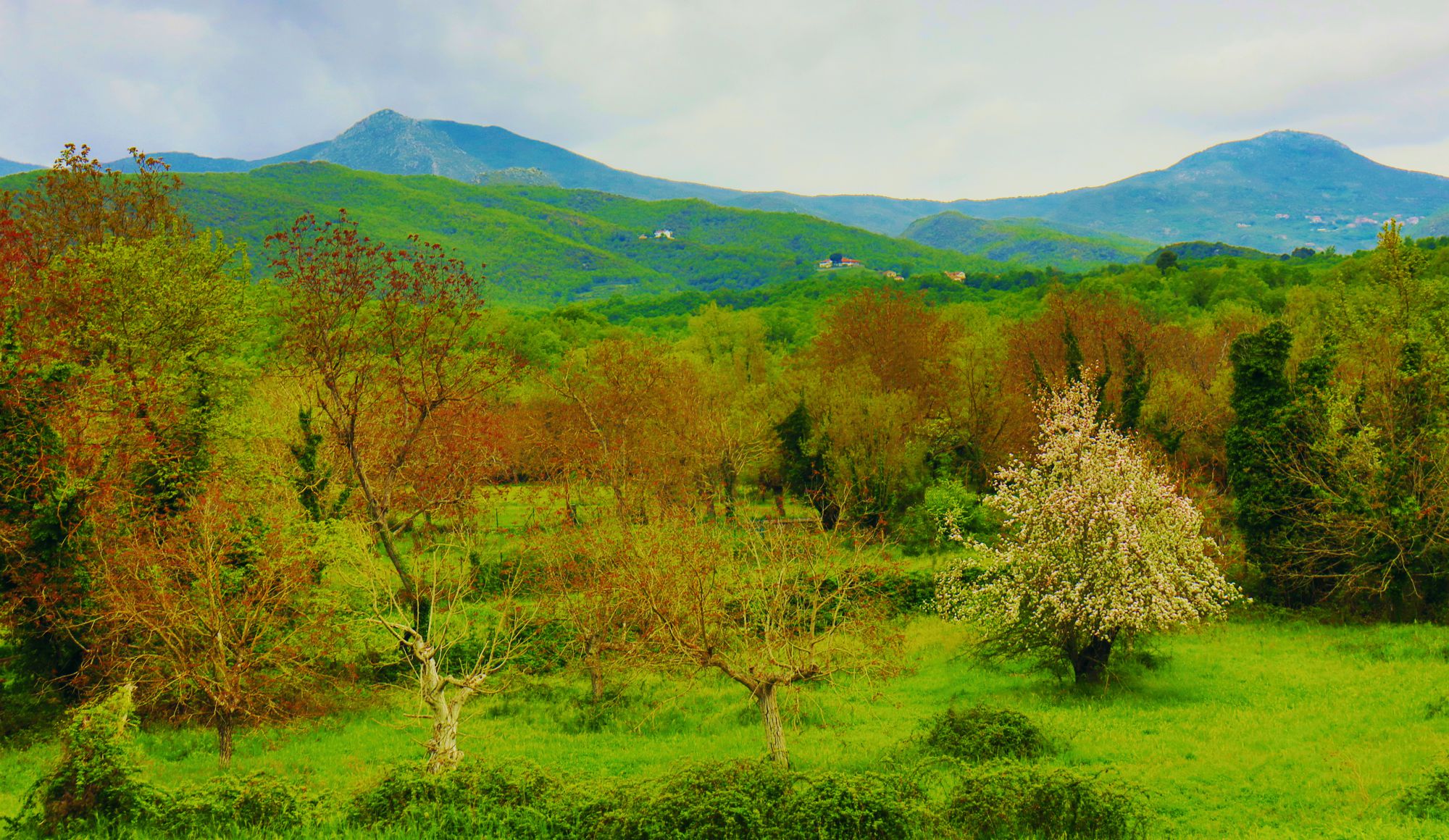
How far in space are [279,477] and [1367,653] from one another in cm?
3274

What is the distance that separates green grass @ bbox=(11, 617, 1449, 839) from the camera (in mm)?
13562

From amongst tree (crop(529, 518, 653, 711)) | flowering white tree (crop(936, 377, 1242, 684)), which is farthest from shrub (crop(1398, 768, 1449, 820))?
tree (crop(529, 518, 653, 711))

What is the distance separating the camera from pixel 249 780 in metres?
12.7

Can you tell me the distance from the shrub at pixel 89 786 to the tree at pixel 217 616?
9.12 feet

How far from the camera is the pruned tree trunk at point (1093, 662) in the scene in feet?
69.9

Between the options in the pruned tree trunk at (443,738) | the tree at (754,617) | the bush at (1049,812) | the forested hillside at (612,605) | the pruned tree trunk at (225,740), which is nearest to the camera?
the bush at (1049,812)

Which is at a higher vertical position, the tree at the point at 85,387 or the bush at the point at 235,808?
the tree at the point at 85,387

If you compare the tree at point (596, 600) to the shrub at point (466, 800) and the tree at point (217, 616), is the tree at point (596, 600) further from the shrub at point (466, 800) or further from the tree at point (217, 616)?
the tree at point (217, 616)

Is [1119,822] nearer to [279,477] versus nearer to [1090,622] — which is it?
[1090,622]

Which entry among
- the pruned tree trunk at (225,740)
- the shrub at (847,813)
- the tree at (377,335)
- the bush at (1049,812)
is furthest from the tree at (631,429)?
the bush at (1049,812)

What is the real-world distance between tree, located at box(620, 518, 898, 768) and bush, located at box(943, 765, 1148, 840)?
9.39ft

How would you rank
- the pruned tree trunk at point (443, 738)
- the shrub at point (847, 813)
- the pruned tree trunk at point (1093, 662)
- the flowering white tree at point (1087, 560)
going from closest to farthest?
the shrub at point (847, 813) < the pruned tree trunk at point (443, 738) < the flowering white tree at point (1087, 560) < the pruned tree trunk at point (1093, 662)

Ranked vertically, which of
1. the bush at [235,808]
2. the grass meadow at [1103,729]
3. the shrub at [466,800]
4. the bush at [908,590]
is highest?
the shrub at [466,800]

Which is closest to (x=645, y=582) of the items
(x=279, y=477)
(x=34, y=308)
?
(x=279, y=477)
